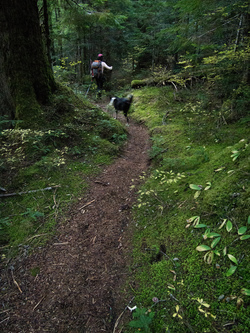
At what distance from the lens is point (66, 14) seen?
7508 millimetres

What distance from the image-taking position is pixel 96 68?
969 cm

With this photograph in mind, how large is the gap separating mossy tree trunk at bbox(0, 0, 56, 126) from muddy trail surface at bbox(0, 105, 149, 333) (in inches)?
142

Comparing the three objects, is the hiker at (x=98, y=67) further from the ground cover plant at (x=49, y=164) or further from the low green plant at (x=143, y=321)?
the low green plant at (x=143, y=321)

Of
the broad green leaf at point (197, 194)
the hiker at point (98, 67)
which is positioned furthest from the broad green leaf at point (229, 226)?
the hiker at point (98, 67)

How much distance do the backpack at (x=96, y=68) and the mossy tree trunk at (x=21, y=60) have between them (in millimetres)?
4499

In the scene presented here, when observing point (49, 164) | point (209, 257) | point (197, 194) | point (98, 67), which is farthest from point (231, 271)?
point (98, 67)

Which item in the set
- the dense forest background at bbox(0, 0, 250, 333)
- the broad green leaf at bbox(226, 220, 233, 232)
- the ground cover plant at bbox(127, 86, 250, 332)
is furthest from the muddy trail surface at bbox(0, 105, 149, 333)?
the broad green leaf at bbox(226, 220, 233, 232)

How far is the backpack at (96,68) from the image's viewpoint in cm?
952

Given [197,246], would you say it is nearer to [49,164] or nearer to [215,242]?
[215,242]

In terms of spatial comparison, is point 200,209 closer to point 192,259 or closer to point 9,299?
point 192,259

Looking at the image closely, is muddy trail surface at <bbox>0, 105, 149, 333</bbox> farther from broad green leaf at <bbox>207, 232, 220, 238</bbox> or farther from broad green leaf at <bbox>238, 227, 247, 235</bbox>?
broad green leaf at <bbox>238, 227, 247, 235</bbox>

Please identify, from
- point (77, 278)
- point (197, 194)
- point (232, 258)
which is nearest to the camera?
point (232, 258)

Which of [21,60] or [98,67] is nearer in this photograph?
[21,60]

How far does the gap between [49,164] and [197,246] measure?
11.8 feet
